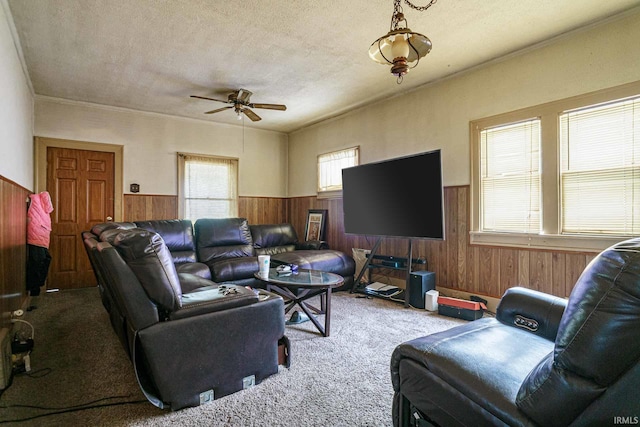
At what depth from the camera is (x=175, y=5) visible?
2504 millimetres

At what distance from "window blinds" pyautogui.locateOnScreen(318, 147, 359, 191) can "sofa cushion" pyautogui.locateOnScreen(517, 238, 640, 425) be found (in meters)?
4.30

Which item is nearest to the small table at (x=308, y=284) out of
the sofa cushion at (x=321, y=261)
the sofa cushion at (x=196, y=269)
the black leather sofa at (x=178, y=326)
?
the black leather sofa at (x=178, y=326)

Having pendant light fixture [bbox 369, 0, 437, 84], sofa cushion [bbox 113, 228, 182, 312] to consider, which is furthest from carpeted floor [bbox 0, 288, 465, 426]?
pendant light fixture [bbox 369, 0, 437, 84]

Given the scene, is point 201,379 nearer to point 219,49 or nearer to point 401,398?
point 401,398

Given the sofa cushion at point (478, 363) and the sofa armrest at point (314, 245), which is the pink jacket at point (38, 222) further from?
the sofa cushion at point (478, 363)

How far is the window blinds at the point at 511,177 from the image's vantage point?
316 cm

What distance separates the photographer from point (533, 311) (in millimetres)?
1630

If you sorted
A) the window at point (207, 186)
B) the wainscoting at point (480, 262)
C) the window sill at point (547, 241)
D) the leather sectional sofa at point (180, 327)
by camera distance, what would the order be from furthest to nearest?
1. the window at point (207, 186)
2. the wainscoting at point (480, 262)
3. the window sill at point (547, 241)
4. the leather sectional sofa at point (180, 327)

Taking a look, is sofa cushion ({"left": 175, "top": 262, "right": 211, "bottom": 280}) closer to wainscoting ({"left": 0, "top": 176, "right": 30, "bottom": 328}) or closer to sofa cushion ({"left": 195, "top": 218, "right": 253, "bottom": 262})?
sofa cushion ({"left": 195, "top": 218, "right": 253, "bottom": 262})

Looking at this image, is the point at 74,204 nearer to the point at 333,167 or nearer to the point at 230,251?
the point at 230,251

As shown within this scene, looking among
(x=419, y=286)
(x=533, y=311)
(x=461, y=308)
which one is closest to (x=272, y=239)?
(x=419, y=286)

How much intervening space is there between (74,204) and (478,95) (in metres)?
5.58

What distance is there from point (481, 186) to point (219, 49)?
123 inches

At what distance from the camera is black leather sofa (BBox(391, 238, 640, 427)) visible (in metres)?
0.80
